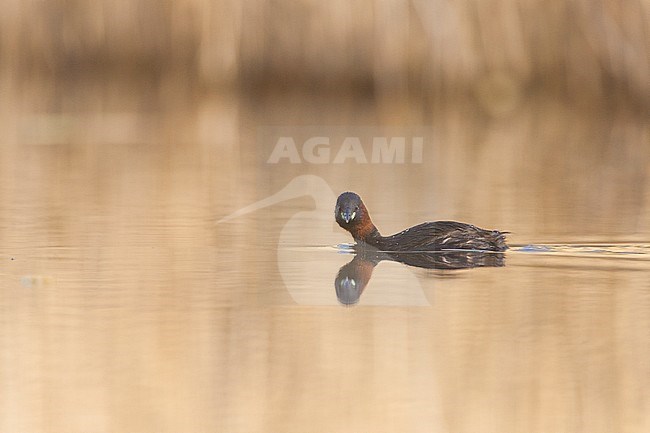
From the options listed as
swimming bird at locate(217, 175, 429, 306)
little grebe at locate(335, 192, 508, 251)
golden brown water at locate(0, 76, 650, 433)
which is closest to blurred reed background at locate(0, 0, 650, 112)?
golden brown water at locate(0, 76, 650, 433)

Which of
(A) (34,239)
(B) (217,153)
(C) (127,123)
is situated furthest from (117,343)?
(C) (127,123)

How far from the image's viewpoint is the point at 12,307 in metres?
4.26

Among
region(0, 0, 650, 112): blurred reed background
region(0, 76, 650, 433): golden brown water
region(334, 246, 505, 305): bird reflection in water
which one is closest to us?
region(0, 76, 650, 433): golden brown water

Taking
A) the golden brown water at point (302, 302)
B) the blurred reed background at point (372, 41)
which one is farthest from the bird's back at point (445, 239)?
the blurred reed background at point (372, 41)

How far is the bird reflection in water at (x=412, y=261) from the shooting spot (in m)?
4.88

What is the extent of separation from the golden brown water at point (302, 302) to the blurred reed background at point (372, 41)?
7.75 ft

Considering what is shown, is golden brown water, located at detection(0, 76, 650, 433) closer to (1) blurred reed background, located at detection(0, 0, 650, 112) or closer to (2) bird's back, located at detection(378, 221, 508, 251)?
(2) bird's back, located at detection(378, 221, 508, 251)

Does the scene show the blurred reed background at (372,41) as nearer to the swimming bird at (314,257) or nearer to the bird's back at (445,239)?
the swimming bird at (314,257)

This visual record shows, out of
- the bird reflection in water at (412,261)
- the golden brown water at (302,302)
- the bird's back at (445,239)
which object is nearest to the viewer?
the golden brown water at (302,302)

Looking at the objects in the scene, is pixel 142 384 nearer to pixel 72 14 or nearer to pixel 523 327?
pixel 523 327

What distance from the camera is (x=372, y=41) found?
10883mm

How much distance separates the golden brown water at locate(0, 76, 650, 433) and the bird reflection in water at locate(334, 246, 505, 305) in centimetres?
5

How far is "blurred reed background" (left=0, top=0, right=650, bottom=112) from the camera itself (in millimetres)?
10719

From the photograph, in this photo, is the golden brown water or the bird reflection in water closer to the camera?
the golden brown water
